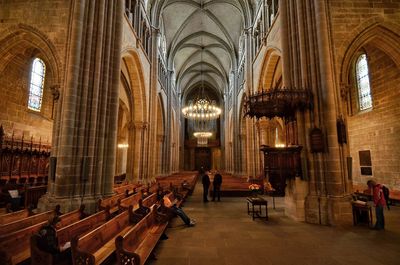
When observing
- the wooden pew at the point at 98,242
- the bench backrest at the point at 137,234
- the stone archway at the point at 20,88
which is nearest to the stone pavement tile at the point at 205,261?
the bench backrest at the point at 137,234

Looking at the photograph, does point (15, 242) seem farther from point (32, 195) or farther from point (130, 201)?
point (32, 195)

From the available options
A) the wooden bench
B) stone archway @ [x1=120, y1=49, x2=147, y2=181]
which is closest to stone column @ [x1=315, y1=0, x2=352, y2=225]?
the wooden bench

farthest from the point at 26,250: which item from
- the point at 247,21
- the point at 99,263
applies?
the point at 247,21

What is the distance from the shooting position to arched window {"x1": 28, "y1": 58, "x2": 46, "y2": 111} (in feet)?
45.3

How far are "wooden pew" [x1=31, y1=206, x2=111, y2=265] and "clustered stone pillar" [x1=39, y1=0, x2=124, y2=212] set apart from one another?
10.1ft

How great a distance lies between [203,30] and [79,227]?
26.0 m

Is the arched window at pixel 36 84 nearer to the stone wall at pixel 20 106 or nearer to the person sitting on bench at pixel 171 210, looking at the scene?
the stone wall at pixel 20 106

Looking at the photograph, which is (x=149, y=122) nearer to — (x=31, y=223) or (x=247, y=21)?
(x=247, y=21)

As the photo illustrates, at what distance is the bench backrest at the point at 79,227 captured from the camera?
373 centimetres

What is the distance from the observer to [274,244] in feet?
16.4

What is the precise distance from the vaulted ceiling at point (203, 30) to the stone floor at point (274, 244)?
1650cm

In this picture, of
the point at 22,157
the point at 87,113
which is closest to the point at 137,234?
the point at 87,113

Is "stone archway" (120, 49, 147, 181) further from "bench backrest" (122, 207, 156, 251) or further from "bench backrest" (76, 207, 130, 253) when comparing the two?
"bench backrest" (76, 207, 130, 253)

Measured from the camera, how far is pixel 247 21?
60.7 ft
